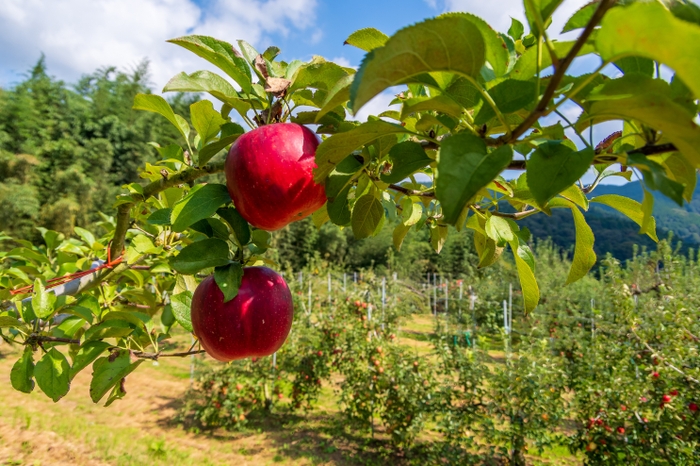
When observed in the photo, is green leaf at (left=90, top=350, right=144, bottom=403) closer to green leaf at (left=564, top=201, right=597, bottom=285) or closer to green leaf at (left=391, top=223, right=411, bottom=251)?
green leaf at (left=391, top=223, right=411, bottom=251)

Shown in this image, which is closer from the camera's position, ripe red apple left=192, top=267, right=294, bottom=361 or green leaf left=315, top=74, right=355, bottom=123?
green leaf left=315, top=74, right=355, bottom=123

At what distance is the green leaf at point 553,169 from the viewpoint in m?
0.27

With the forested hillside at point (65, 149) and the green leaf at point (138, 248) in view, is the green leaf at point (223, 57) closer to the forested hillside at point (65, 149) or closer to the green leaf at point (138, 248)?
the green leaf at point (138, 248)

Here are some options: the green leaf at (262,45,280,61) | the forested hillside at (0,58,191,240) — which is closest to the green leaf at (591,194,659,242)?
the green leaf at (262,45,280,61)

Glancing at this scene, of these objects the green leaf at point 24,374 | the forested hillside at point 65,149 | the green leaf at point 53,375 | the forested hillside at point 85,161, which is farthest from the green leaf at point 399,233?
the forested hillside at point 65,149

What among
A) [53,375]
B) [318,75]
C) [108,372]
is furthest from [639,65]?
[53,375]

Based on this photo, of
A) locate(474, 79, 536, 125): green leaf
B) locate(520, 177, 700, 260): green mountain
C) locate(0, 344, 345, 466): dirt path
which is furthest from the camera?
locate(520, 177, 700, 260): green mountain

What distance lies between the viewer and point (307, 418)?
13.1ft

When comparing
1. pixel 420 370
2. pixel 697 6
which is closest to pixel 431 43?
pixel 697 6

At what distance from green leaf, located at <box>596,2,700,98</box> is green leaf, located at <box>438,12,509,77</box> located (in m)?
0.10

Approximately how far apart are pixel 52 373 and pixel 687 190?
873mm

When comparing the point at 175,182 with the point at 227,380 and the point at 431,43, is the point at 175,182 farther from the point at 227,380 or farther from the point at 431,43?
the point at 227,380

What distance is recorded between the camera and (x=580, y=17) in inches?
11.9

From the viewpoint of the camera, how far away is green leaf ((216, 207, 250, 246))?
461 millimetres
